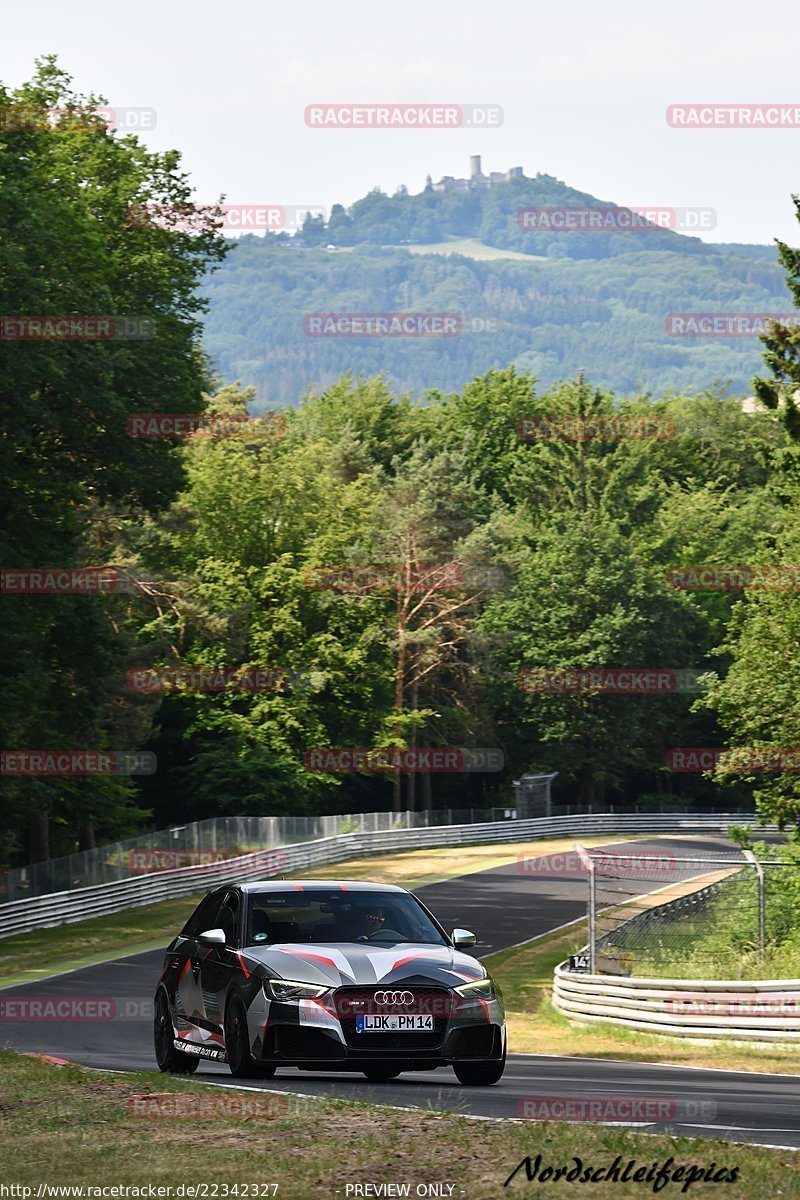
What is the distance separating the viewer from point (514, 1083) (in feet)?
48.0

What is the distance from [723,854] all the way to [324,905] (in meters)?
54.2

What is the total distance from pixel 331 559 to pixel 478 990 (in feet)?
219

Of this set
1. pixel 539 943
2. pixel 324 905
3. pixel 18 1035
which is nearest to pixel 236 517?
pixel 539 943

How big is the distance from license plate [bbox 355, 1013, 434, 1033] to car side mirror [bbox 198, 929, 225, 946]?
57.7 inches

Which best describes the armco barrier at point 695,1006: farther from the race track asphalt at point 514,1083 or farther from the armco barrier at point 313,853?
the armco barrier at point 313,853

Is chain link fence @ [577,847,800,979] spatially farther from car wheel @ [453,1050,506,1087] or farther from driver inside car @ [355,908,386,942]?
car wheel @ [453,1050,506,1087]

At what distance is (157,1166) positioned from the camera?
8.89m

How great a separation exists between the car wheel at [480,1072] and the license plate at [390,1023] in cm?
78

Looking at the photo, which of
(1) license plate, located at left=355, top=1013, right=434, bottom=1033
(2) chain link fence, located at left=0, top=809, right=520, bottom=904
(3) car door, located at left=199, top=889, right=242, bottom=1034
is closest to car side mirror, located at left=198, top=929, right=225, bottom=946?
(3) car door, located at left=199, top=889, right=242, bottom=1034

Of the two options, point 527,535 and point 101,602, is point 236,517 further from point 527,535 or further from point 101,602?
point 101,602

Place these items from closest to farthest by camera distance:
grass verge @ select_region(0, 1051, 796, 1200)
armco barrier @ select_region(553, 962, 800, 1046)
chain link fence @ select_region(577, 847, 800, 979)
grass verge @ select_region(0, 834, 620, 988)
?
grass verge @ select_region(0, 1051, 796, 1200) < armco barrier @ select_region(553, 962, 800, 1046) < chain link fence @ select_region(577, 847, 800, 979) < grass verge @ select_region(0, 834, 620, 988)

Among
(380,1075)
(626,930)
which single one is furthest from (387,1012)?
(626,930)

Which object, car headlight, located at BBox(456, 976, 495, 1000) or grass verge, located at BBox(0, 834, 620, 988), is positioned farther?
grass verge, located at BBox(0, 834, 620, 988)

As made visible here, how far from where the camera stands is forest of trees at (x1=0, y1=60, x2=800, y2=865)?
39.8m
